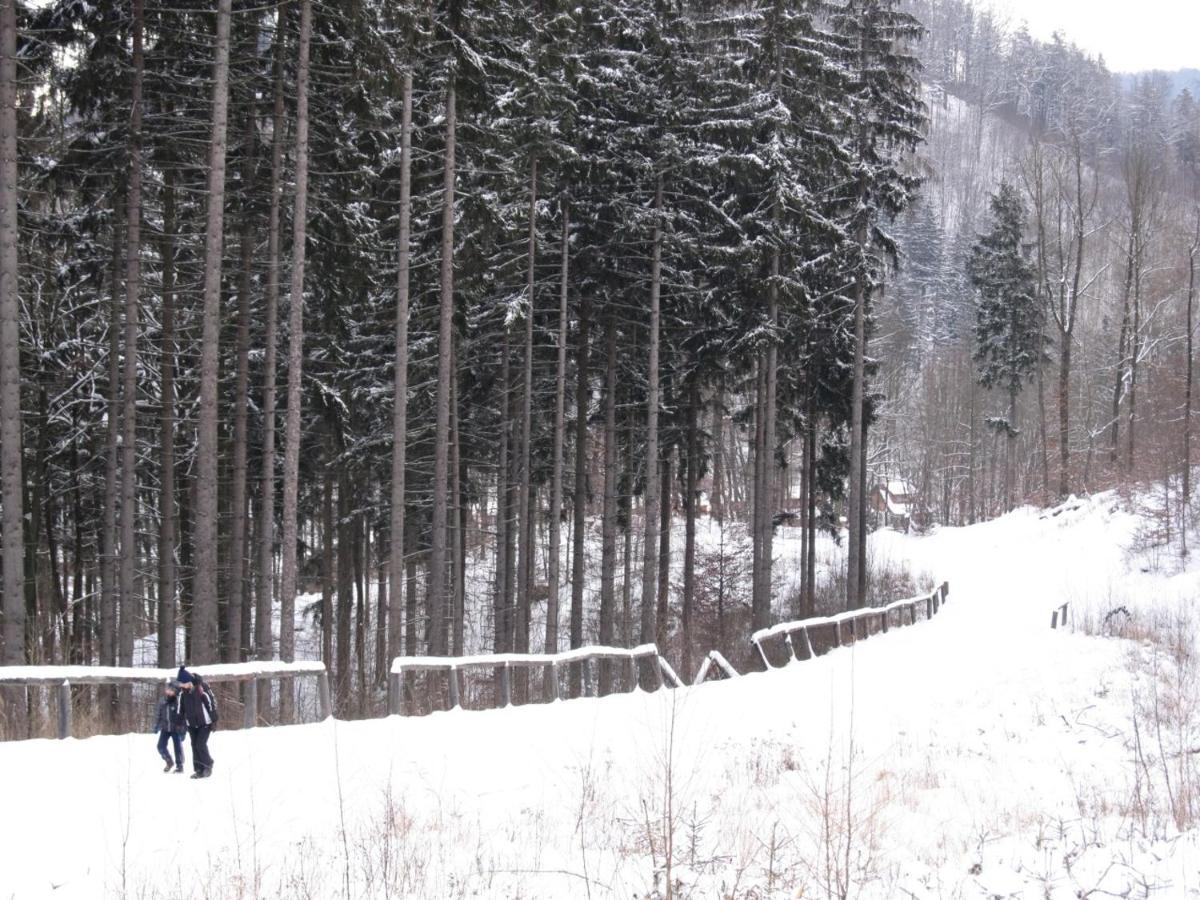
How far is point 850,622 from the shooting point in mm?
24719

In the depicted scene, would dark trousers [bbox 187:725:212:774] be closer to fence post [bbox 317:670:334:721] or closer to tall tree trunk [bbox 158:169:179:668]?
fence post [bbox 317:670:334:721]

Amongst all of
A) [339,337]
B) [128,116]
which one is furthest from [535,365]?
[128,116]

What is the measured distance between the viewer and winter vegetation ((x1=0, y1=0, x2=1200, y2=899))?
299 inches

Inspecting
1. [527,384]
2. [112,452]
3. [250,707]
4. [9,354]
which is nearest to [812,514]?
[527,384]

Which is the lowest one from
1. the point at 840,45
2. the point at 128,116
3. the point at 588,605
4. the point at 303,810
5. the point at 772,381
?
the point at 588,605

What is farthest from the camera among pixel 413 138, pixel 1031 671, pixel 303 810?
pixel 413 138

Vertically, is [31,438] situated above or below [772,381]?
below

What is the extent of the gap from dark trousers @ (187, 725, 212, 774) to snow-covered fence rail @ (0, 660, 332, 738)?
1205mm

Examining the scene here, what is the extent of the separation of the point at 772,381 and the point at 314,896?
63.6 feet

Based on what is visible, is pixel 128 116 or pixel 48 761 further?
pixel 128 116

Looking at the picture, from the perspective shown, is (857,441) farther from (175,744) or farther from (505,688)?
(175,744)

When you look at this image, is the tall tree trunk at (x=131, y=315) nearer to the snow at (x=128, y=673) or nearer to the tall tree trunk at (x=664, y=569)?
the snow at (x=128, y=673)

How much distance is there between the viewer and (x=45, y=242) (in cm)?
1744

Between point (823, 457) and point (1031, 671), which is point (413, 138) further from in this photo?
point (823, 457)
